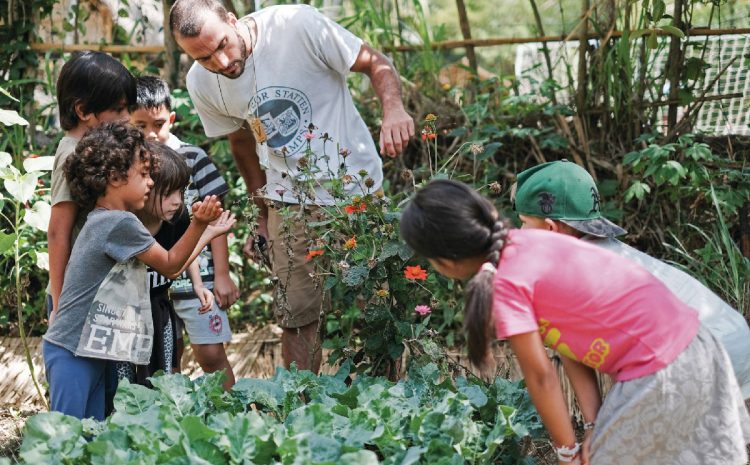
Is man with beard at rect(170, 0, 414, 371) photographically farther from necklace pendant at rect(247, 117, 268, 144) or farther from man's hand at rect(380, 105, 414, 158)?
man's hand at rect(380, 105, 414, 158)

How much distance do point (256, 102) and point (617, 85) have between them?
180 cm

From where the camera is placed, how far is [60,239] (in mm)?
2500

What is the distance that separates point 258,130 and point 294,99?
0.53ft

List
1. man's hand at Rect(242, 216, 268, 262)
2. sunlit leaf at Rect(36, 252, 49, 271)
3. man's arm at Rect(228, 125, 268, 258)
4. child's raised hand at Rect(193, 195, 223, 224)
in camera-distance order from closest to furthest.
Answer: child's raised hand at Rect(193, 195, 223, 224) → man's hand at Rect(242, 216, 268, 262) → man's arm at Rect(228, 125, 268, 258) → sunlit leaf at Rect(36, 252, 49, 271)

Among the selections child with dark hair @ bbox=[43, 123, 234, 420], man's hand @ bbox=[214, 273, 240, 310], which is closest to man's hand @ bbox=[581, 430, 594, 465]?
child with dark hair @ bbox=[43, 123, 234, 420]

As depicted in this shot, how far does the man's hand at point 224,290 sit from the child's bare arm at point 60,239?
53 cm

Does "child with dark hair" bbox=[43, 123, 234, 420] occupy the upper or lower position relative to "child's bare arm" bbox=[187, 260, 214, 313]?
upper

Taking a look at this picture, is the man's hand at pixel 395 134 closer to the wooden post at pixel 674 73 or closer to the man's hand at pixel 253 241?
the man's hand at pixel 253 241

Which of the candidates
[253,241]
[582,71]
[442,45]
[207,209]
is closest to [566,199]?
[207,209]

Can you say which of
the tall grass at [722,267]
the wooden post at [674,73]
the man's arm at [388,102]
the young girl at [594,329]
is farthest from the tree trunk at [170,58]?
the young girl at [594,329]

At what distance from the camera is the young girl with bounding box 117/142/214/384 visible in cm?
256

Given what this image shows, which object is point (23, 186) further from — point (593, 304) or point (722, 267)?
point (722, 267)

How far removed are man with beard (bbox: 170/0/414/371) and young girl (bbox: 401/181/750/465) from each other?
1.00 meters

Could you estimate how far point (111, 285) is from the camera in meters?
2.42
